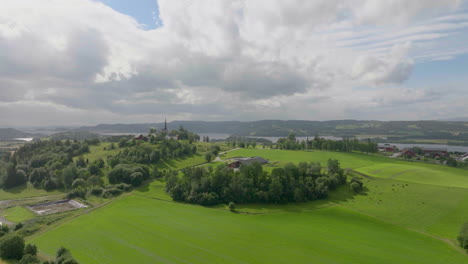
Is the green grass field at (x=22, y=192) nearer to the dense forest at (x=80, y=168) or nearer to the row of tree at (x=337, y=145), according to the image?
the dense forest at (x=80, y=168)

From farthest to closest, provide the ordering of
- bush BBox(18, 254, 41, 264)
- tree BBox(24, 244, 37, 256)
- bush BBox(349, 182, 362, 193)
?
bush BBox(349, 182, 362, 193) → tree BBox(24, 244, 37, 256) → bush BBox(18, 254, 41, 264)

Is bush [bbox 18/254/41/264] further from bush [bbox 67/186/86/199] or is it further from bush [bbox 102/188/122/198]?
bush [bbox 67/186/86/199]

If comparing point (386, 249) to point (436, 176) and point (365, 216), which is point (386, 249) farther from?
point (436, 176)

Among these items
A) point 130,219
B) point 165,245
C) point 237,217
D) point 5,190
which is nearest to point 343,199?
point 237,217

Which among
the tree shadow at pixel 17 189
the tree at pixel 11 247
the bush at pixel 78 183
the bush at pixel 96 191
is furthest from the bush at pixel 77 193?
the tree at pixel 11 247

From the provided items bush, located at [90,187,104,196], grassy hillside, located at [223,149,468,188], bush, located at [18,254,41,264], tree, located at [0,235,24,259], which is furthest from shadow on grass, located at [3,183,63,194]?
grassy hillside, located at [223,149,468,188]

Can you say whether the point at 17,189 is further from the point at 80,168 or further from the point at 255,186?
the point at 255,186
